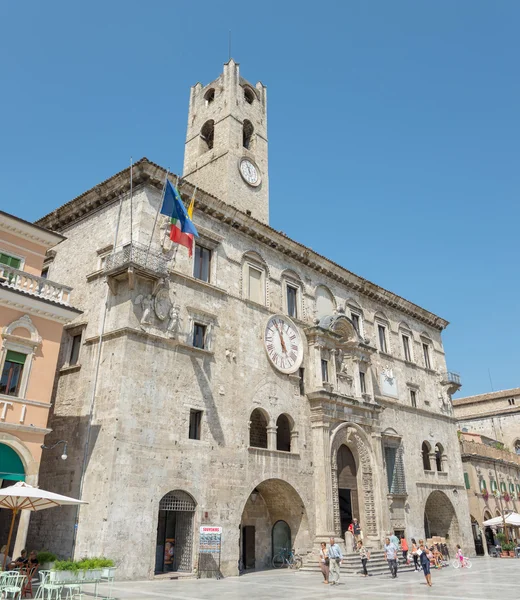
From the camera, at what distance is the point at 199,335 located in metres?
20.7

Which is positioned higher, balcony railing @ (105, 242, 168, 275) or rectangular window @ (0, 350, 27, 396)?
balcony railing @ (105, 242, 168, 275)

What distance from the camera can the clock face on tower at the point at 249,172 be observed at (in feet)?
99.7

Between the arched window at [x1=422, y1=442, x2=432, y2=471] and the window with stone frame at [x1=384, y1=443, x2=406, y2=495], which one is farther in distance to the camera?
the arched window at [x1=422, y1=442, x2=432, y2=471]

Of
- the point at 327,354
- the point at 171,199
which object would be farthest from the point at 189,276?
the point at 327,354

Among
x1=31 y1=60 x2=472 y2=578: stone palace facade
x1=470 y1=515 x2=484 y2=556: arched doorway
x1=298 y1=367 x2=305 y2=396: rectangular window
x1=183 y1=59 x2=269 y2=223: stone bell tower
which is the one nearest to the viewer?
x1=31 y1=60 x2=472 y2=578: stone palace facade

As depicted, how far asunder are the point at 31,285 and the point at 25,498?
6819 mm

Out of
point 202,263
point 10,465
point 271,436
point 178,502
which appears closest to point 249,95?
point 202,263

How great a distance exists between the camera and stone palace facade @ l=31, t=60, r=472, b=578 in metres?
17.3

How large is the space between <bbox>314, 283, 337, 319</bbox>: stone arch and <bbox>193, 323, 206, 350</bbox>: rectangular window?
8416mm

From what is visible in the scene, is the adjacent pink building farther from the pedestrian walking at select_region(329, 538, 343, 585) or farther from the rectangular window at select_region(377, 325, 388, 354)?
the rectangular window at select_region(377, 325, 388, 354)

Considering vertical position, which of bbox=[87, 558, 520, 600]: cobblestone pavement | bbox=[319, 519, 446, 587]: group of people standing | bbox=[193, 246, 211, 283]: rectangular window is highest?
bbox=[193, 246, 211, 283]: rectangular window

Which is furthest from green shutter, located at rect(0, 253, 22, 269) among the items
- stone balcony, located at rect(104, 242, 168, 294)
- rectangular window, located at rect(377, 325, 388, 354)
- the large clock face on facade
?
rectangular window, located at rect(377, 325, 388, 354)

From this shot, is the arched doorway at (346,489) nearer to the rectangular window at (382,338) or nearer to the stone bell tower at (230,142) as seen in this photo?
the rectangular window at (382,338)

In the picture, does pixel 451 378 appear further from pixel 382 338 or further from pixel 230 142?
pixel 230 142
